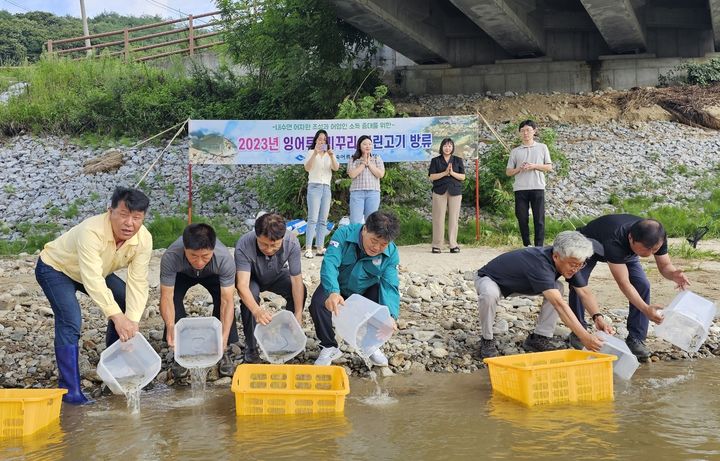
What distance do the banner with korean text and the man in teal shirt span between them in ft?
16.6

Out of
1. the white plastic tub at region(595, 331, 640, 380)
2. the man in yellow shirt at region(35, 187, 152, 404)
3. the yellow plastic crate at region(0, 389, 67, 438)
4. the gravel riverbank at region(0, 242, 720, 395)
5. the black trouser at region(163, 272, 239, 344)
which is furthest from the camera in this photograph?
the gravel riverbank at region(0, 242, 720, 395)

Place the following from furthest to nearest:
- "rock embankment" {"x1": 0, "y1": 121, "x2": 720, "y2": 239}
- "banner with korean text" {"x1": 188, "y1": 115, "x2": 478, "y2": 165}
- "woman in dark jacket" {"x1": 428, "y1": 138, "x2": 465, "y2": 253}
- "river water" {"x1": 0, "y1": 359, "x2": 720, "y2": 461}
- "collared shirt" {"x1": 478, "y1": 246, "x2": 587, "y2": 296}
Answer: "rock embankment" {"x1": 0, "y1": 121, "x2": 720, "y2": 239} < "banner with korean text" {"x1": 188, "y1": 115, "x2": 478, "y2": 165} < "woman in dark jacket" {"x1": 428, "y1": 138, "x2": 465, "y2": 253} < "collared shirt" {"x1": 478, "y1": 246, "x2": 587, "y2": 296} < "river water" {"x1": 0, "y1": 359, "x2": 720, "y2": 461}

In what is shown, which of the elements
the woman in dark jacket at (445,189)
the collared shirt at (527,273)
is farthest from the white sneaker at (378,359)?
the woman in dark jacket at (445,189)

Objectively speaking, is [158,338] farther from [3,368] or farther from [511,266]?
[511,266]

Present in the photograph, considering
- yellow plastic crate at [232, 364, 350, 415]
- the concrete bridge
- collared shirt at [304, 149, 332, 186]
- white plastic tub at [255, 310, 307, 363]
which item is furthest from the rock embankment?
yellow plastic crate at [232, 364, 350, 415]

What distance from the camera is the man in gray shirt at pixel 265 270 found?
18.7ft

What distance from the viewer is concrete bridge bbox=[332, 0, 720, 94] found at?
53.3 feet

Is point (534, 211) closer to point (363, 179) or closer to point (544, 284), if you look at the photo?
point (363, 179)

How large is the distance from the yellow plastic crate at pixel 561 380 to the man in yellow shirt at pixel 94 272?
2.55 meters

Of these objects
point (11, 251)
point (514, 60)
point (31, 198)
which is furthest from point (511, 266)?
point (514, 60)

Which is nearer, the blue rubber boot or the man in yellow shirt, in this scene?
the man in yellow shirt

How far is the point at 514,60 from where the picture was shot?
18.2 meters

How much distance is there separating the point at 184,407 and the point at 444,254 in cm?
518

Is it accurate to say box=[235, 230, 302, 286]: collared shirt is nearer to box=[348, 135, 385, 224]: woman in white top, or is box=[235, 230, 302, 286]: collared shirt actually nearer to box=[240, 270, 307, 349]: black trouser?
box=[240, 270, 307, 349]: black trouser
